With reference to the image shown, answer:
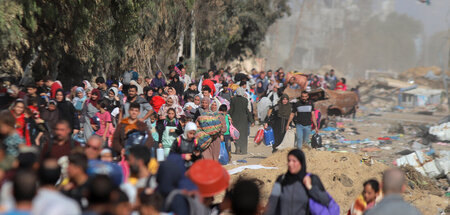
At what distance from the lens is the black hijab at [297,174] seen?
5.36m

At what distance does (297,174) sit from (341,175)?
4.26 m

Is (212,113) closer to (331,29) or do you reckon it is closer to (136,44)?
(136,44)

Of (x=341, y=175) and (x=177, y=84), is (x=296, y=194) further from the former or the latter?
(x=177, y=84)

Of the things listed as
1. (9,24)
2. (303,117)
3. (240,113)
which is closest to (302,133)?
(303,117)

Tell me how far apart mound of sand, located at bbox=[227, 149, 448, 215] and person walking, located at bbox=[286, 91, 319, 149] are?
4.40 feet

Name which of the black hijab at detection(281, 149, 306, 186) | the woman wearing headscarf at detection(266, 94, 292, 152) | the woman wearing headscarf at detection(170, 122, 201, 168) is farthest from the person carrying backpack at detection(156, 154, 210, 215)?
the woman wearing headscarf at detection(266, 94, 292, 152)

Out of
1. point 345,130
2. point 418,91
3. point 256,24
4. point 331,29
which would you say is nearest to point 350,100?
point 345,130

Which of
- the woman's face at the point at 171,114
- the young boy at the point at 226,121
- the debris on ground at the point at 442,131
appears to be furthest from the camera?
the debris on ground at the point at 442,131

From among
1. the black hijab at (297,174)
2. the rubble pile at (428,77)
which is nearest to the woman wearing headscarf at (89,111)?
the black hijab at (297,174)

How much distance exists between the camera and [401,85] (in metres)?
41.0

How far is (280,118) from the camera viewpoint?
12867mm

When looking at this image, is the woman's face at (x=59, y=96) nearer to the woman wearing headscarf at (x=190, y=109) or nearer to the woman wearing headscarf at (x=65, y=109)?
the woman wearing headscarf at (x=65, y=109)

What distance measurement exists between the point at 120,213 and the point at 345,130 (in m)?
16.7

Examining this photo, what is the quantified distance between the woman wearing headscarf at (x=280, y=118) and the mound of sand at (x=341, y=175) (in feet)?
7.24
